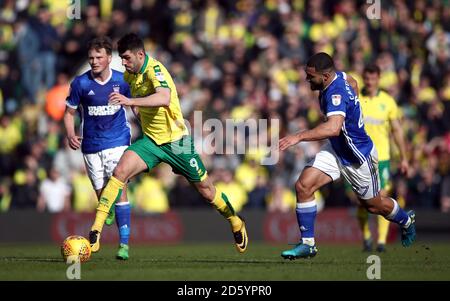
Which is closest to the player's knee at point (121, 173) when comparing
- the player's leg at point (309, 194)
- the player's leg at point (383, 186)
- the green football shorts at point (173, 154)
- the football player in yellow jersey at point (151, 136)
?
the football player in yellow jersey at point (151, 136)

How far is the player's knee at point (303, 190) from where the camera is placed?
44.3 feet

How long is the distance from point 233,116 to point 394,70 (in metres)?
3.99

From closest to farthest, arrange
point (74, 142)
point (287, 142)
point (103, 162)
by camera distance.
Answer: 1. point (287, 142)
2. point (74, 142)
3. point (103, 162)

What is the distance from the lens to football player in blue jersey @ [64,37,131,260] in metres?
14.3

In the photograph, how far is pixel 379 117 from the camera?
1673 centimetres

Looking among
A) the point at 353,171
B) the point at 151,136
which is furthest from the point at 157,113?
the point at 353,171

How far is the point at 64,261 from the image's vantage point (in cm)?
1325

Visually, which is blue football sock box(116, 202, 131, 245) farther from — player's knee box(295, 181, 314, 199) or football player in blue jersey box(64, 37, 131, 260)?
player's knee box(295, 181, 314, 199)

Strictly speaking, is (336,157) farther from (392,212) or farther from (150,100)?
(150,100)

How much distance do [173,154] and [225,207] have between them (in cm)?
105
